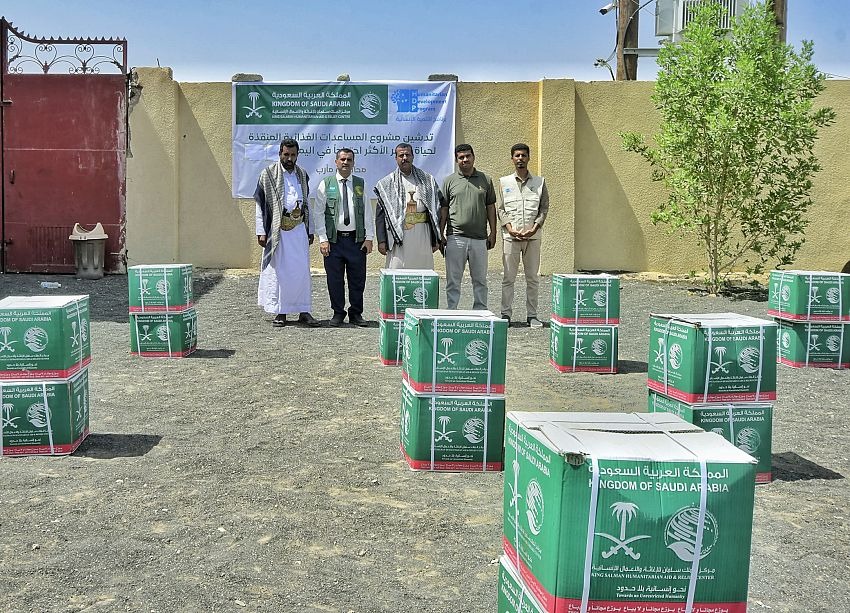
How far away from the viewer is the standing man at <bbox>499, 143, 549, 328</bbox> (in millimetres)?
9938

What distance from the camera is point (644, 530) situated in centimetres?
231

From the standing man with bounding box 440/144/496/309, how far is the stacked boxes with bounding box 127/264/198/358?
2.75 meters

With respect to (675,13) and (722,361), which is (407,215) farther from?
(675,13)

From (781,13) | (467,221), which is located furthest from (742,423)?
(781,13)

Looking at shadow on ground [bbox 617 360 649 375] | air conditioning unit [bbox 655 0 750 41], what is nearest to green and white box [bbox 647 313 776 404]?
shadow on ground [bbox 617 360 649 375]

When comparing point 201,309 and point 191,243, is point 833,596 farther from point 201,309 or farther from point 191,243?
point 191,243

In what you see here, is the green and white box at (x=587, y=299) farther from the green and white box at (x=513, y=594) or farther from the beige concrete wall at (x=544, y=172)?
the beige concrete wall at (x=544, y=172)

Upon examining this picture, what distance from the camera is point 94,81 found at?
45.2 feet

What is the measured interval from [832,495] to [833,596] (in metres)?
1.29

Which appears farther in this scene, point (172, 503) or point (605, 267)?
point (605, 267)

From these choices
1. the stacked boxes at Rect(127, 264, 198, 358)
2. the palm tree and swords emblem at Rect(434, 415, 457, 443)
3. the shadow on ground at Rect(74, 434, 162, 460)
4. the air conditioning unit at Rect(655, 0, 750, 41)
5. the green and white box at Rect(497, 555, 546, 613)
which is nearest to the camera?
the green and white box at Rect(497, 555, 546, 613)

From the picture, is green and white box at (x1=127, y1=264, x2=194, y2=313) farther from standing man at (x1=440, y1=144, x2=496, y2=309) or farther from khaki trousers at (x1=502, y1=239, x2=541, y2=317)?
khaki trousers at (x1=502, y1=239, x2=541, y2=317)

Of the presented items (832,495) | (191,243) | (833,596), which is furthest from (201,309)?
(833,596)

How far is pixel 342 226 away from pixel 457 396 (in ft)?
16.8
